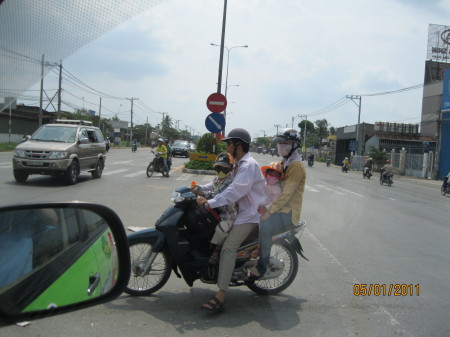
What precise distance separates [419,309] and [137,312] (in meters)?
2.74

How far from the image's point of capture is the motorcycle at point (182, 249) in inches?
155

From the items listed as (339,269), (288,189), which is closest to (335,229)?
(339,269)

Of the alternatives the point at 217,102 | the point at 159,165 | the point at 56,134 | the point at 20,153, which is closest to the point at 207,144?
the point at 159,165

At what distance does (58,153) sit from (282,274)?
9264mm

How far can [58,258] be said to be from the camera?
1.96 metres

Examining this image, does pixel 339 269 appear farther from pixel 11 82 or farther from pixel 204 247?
pixel 11 82

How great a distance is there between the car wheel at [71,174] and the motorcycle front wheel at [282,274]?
9253mm

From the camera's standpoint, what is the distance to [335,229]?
326 inches

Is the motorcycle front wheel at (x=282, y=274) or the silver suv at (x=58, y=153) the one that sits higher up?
the silver suv at (x=58, y=153)

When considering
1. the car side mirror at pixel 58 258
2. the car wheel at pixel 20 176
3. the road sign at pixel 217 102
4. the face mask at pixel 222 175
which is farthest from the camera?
the road sign at pixel 217 102

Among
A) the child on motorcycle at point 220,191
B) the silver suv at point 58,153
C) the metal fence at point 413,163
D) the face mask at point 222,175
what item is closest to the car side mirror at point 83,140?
the silver suv at point 58,153

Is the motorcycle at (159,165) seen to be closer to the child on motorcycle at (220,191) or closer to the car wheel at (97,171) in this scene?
the car wheel at (97,171)

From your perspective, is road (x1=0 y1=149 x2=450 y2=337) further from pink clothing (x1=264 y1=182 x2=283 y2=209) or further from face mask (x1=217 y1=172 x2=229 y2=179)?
face mask (x1=217 y1=172 x2=229 y2=179)

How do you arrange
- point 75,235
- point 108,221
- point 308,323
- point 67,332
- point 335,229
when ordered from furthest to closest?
point 335,229 < point 308,323 < point 67,332 < point 108,221 < point 75,235
